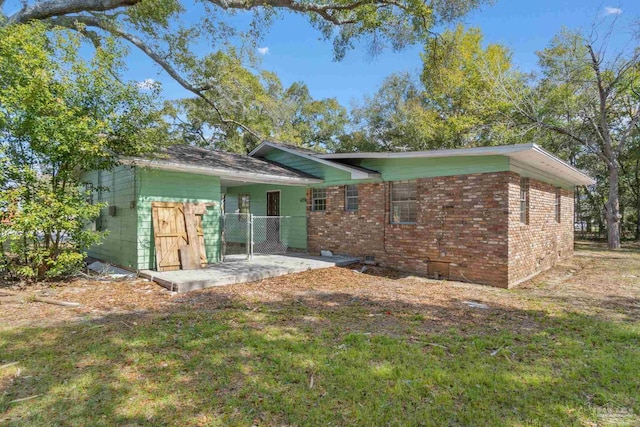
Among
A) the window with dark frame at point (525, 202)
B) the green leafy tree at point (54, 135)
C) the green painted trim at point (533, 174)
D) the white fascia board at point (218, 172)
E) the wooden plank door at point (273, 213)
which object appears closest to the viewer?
the green leafy tree at point (54, 135)

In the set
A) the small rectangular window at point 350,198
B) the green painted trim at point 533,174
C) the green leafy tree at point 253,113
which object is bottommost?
the small rectangular window at point 350,198

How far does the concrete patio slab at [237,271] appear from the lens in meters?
6.89

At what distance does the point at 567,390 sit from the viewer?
9.85 feet

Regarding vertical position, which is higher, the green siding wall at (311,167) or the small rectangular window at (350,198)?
the green siding wall at (311,167)

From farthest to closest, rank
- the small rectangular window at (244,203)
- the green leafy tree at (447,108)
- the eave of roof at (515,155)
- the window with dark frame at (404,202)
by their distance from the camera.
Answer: the green leafy tree at (447,108) < the small rectangular window at (244,203) < the window with dark frame at (404,202) < the eave of roof at (515,155)

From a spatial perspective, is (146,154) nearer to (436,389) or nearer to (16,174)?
(16,174)

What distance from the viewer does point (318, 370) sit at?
3.34 metres

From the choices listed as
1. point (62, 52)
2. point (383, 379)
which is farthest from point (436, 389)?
point (62, 52)

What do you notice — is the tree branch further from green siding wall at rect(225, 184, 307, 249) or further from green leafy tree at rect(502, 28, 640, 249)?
green leafy tree at rect(502, 28, 640, 249)

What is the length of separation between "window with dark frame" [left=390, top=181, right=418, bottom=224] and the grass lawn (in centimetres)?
356

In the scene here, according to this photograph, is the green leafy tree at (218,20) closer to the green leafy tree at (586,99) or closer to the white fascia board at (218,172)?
the white fascia board at (218,172)

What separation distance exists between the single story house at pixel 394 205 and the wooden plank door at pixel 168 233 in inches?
9.5

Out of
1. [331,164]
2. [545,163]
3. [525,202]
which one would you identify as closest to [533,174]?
[545,163]

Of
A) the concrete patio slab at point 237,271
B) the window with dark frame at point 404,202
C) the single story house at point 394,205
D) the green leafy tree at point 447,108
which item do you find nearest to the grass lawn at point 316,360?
the concrete patio slab at point 237,271
